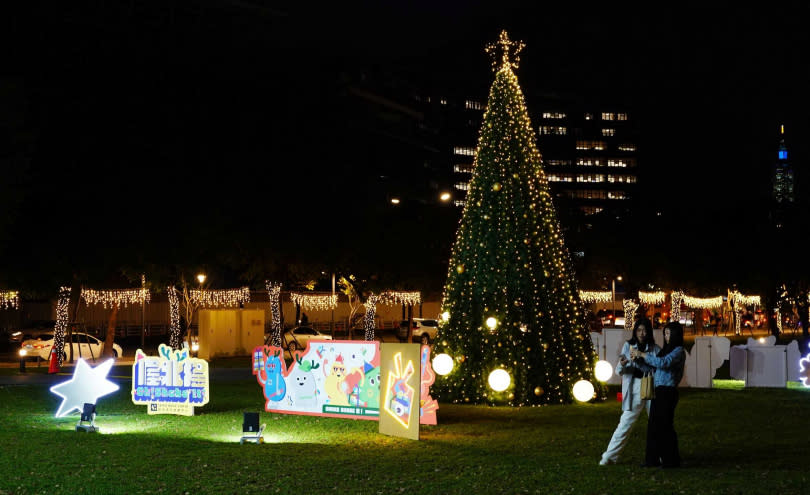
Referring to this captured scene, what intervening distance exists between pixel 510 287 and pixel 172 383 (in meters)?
7.53

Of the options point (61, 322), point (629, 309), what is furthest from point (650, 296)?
point (61, 322)

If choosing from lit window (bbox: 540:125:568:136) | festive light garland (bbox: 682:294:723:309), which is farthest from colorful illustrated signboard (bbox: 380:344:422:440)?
→ lit window (bbox: 540:125:568:136)

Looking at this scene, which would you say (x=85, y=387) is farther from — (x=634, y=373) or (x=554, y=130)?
(x=554, y=130)

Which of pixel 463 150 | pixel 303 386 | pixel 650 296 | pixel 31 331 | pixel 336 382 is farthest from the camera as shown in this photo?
pixel 463 150

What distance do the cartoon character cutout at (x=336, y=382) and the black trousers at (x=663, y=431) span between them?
264 inches

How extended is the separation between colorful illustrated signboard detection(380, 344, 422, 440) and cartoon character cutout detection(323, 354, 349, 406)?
1.58 meters

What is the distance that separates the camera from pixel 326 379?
18625mm

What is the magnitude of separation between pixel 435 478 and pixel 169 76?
35.4 meters

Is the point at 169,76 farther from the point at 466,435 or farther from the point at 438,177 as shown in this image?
the point at 438,177

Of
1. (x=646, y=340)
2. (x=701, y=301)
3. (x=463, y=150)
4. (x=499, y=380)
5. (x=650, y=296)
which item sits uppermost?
(x=463, y=150)

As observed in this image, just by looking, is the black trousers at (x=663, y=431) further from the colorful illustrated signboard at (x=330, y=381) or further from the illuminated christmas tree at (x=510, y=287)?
the illuminated christmas tree at (x=510, y=287)

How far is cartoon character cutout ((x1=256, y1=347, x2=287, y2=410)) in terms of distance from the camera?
1953cm

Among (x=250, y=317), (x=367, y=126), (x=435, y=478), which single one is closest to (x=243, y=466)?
(x=435, y=478)

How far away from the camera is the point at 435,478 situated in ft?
39.9
